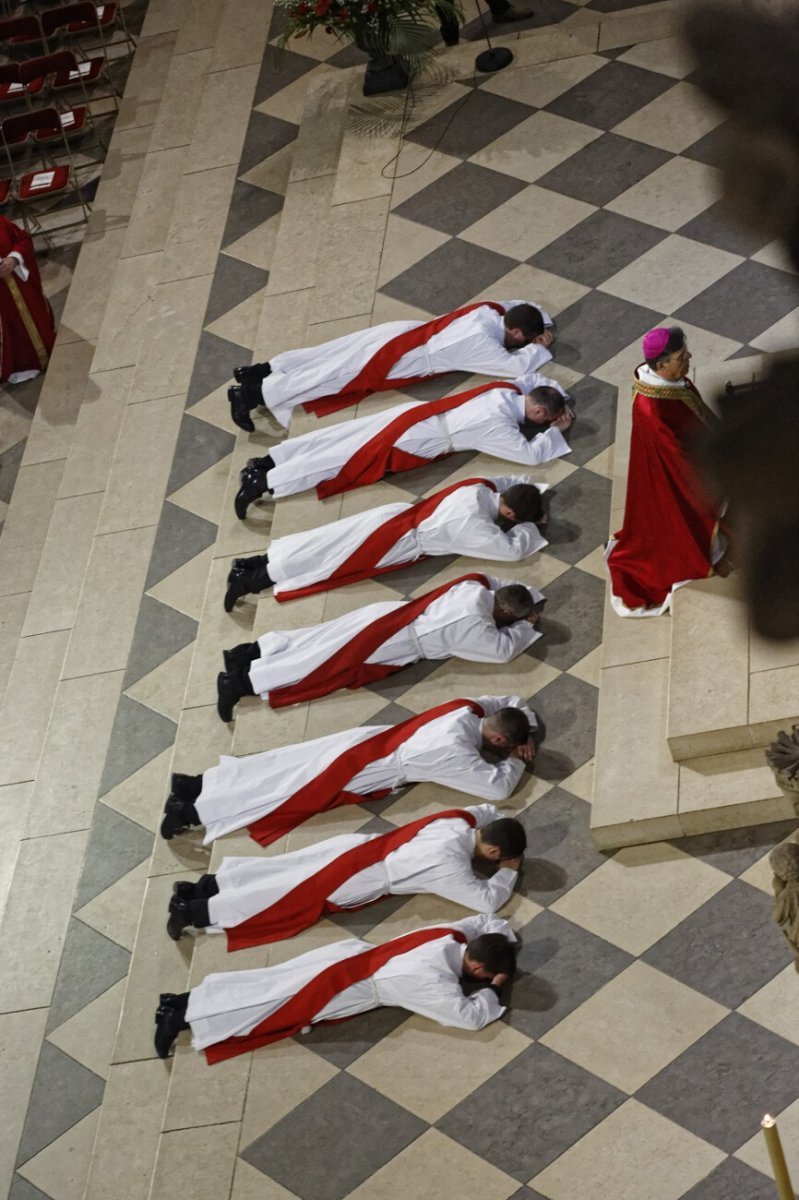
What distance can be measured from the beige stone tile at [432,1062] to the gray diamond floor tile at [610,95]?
6.08 m

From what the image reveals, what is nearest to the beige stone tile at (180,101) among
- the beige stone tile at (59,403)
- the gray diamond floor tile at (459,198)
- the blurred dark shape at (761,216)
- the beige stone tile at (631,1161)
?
the beige stone tile at (59,403)

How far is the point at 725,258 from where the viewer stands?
8141mm

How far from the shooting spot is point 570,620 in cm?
691

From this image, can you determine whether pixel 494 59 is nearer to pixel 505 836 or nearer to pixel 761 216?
pixel 505 836

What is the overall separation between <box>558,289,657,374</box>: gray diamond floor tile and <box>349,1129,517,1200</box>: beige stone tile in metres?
4.25

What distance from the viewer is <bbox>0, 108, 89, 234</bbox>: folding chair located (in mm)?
11555

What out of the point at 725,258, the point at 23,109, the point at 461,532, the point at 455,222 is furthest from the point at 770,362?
the point at 23,109

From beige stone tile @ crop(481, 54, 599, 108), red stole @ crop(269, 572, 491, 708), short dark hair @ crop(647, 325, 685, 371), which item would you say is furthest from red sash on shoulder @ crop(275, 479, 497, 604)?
beige stone tile @ crop(481, 54, 599, 108)

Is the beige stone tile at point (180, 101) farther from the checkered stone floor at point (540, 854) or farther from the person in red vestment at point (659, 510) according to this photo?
the person in red vestment at point (659, 510)

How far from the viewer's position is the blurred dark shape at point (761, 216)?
650 millimetres

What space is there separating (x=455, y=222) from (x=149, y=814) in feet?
13.8

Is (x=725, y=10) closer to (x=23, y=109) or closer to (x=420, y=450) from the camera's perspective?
(x=420, y=450)

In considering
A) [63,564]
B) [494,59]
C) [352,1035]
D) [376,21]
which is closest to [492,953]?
[352,1035]

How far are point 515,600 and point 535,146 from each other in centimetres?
405
